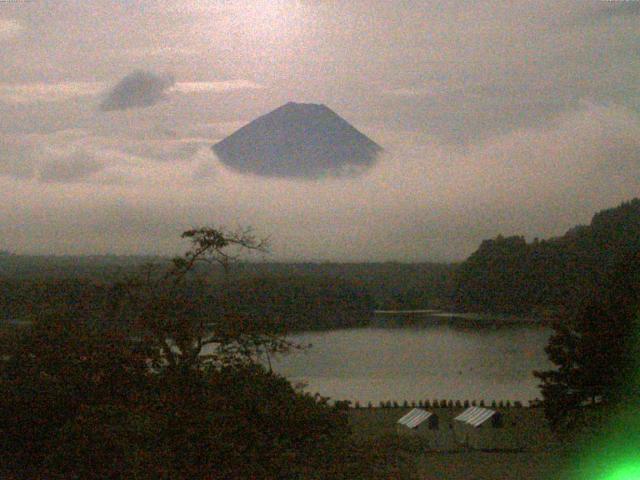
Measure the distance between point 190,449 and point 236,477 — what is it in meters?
0.44

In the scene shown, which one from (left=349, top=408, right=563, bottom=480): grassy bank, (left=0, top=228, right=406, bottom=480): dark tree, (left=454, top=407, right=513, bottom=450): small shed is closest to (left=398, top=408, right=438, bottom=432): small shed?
(left=349, top=408, right=563, bottom=480): grassy bank

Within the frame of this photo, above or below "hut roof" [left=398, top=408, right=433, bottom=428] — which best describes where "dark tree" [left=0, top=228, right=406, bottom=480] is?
above

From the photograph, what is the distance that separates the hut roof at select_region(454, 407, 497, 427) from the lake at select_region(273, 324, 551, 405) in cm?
594

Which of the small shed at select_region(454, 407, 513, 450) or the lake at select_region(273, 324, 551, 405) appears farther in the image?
the lake at select_region(273, 324, 551, 405)

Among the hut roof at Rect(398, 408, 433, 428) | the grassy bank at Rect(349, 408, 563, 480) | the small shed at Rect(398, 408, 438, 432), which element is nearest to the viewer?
the grassy bank at Rect(349, 408, 563, 480)

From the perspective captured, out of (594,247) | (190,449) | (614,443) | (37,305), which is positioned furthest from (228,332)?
(594,247)

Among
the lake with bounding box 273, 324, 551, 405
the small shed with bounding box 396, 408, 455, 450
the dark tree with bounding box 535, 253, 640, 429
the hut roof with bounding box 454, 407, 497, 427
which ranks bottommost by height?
the lake with bounding box 273, 324, 551, 405

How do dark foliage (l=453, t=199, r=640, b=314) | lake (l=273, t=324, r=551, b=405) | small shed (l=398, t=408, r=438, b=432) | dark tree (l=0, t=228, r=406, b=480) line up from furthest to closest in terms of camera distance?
1. dark foliage (l=453, t=199, r=640, b=314)
2. lake (l=273, t=324, r=551, b=405)
3. small shed (l=398, t=408, r=438, b=432)
4. dark tree (l=0, t=228, r=406, b=480)

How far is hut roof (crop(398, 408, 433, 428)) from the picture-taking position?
1778 cm

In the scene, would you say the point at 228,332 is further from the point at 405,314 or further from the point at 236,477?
the point at 405,314

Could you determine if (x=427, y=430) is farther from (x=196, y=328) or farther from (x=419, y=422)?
(x=196, y=328)

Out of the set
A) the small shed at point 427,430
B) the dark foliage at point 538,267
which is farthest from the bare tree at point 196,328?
the dark foliage at point 538,267

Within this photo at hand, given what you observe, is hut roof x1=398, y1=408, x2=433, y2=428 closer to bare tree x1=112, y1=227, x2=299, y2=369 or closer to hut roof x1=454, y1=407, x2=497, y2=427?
hut roof x1=454, y1=407, x2=497, y2=427

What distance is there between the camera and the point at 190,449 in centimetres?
638
